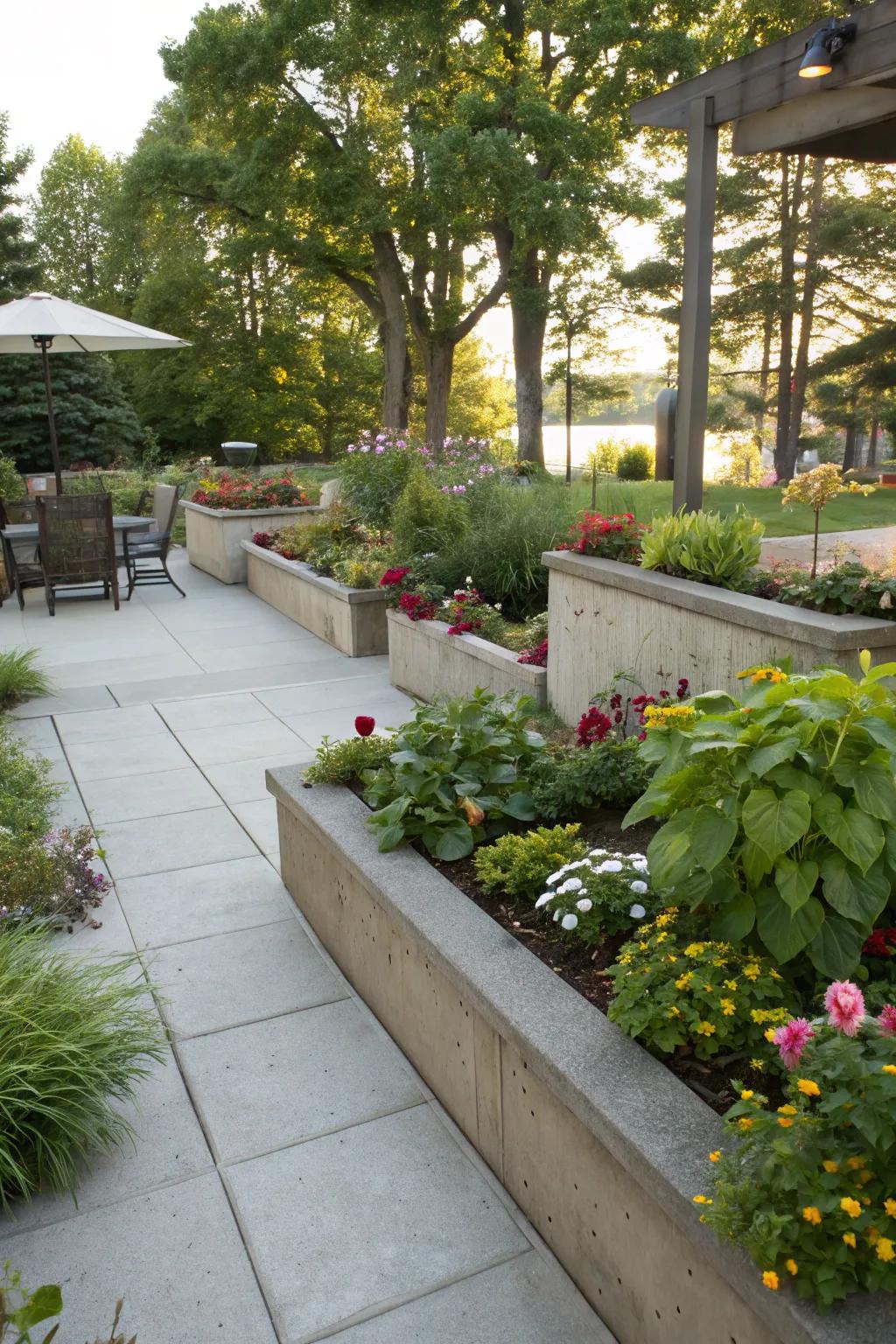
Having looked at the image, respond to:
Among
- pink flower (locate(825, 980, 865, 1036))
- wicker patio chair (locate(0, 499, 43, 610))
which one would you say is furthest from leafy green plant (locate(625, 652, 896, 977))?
wicker patio chair (locate(0, 499, 43, 610))

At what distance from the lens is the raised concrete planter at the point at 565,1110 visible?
1.55 meters

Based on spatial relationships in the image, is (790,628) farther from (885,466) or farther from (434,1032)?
(885,466)

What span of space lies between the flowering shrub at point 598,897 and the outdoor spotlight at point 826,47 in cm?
318

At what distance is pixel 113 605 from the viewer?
909cm

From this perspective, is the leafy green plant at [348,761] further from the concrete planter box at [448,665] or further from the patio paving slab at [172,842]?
the concrete planter box at [448,665]

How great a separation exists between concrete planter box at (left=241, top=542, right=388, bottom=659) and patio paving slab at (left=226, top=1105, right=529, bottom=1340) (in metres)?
4.92

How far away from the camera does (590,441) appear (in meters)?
18.7

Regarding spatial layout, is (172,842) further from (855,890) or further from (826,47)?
(826,47)

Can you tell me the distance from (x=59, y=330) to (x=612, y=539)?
19.8 ft

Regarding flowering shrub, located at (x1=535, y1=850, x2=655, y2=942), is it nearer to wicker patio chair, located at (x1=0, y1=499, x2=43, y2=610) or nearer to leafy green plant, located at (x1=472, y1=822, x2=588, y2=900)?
leafy green plant, located at (x1=472, y1=822, x2=588, y2=900)

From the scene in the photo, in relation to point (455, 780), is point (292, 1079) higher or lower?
lower

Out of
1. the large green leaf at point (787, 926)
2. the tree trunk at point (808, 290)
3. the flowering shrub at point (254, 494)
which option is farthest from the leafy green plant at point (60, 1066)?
the tree trunk at point (808, 290)

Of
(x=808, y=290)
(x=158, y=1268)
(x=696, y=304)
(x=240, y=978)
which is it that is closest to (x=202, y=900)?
(x=240, y=978)

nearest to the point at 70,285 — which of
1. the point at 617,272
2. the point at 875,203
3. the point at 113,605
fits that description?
the point at 617,272
